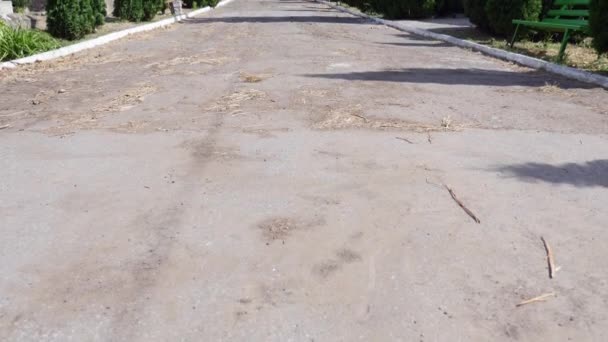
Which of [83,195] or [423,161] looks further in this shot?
[423,161]

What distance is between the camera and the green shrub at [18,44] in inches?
406

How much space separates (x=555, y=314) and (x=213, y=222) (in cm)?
183

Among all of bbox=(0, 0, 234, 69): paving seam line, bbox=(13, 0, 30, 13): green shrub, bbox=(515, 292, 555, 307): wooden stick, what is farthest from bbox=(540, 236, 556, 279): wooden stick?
bbox=(13, 0, 30, 13): green shrub

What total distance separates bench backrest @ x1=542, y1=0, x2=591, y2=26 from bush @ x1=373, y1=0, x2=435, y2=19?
800cm

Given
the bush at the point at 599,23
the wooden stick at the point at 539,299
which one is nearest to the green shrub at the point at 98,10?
the bush at the point at 599,23

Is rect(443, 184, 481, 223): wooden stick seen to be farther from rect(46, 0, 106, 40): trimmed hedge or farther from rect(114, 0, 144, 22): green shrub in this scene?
rect(114, 0, 144, 22): green shrub

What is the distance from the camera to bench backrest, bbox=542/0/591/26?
10648mm

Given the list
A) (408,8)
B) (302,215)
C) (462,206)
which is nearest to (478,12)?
(408,8)

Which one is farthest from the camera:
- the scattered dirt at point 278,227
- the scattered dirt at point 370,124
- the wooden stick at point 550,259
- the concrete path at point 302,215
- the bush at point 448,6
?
the bush at point 448,6

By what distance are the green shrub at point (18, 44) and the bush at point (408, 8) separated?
12795 millimetres

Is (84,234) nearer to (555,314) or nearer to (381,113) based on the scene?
(555,314)

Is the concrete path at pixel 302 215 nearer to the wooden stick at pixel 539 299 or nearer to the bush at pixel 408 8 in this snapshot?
the wooden stick at pixel 539 299

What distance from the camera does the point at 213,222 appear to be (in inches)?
131

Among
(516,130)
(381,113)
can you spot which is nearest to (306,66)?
(381,113)
